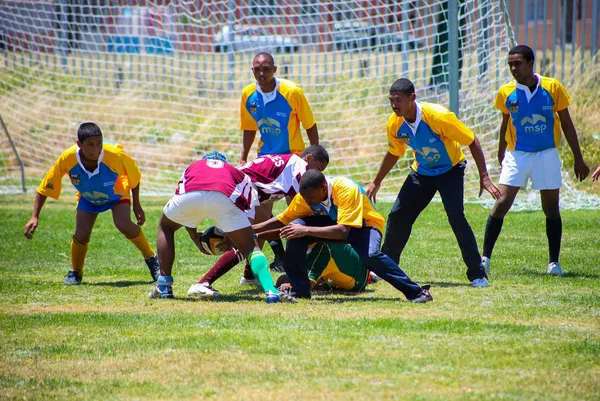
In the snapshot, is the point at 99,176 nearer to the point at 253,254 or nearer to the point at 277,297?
the point at 253,254

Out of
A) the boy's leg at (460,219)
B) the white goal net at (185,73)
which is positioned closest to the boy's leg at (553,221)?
the boy's leg at (460,219)

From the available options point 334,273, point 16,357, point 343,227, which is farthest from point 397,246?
point 16,357

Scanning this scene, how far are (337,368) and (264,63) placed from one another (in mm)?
4280

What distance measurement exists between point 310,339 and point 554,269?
3.32 m

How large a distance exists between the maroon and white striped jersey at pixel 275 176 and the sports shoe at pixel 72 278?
6.56ft

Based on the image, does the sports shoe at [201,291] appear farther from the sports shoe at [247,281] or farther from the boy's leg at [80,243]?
the boy's leg at [80,243]

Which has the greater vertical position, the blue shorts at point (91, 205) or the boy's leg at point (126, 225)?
the blue shorts at point (91, 205)

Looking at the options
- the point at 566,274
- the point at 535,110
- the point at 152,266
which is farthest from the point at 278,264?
the point at 535,110

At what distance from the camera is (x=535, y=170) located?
7.63 m

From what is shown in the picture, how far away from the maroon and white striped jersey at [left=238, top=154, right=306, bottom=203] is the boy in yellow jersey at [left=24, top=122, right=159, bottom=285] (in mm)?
1225

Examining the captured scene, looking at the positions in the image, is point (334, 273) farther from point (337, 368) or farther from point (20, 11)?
point (20, 11)

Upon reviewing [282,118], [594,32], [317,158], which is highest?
[594,32]

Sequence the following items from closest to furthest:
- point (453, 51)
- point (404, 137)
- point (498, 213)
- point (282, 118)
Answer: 1. point (404, 137)
2. point (498, 213)
3. point (282, 118)
4. point (453, 51)

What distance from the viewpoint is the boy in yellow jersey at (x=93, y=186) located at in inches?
297
